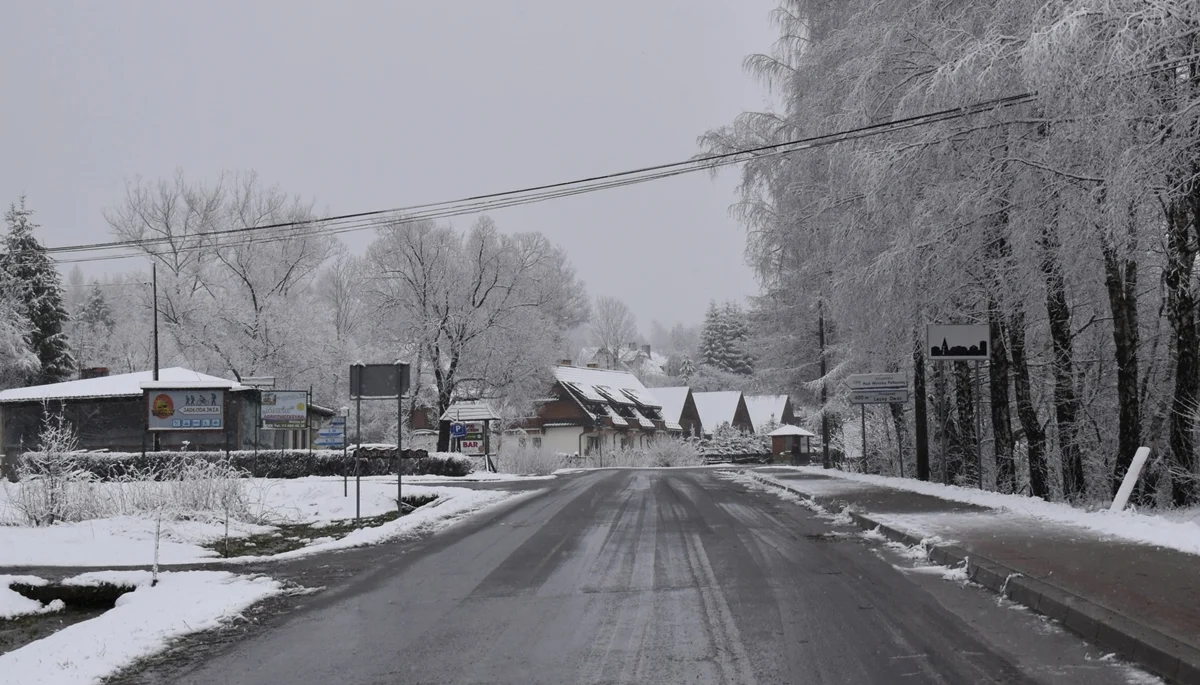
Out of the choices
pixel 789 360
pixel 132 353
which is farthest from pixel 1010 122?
pixel 132 353

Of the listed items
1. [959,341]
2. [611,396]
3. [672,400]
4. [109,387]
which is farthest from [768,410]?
[959,341]

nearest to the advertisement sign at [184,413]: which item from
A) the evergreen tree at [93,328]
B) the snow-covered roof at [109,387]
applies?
the snow-covered roof at [109,387]

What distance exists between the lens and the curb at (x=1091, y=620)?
6047 mm

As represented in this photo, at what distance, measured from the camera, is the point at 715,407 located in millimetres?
97750

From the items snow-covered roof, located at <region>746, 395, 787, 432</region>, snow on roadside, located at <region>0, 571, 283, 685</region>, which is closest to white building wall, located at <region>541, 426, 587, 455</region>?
snow-covered roof, located at <region>746, 395, 787, 432</region>

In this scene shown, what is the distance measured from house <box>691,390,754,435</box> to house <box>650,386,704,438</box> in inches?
50.3

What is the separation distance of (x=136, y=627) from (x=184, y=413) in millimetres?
24957

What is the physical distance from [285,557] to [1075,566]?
9.44 metres

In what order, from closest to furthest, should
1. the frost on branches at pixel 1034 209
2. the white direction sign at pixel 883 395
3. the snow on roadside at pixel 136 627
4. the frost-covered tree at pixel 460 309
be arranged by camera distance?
the snow on roadside at pixel 136 627, the frost on branches at pixel 1034 209, the white direction sign at pixel 883 395, the frost-covered tree at pixel 460 309

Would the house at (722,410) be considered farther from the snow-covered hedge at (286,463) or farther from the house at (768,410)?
the snow-covered hedge at (286,463)

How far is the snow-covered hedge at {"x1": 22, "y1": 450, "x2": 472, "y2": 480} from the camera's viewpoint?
31.2m

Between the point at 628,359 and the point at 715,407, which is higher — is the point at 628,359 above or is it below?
above

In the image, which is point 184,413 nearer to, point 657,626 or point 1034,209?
point 1034,209

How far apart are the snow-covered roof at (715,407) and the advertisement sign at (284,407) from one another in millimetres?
63394
